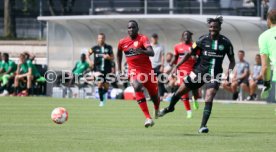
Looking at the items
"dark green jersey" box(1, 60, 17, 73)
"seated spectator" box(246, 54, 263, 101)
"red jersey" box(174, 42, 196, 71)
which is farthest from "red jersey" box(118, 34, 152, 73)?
Answer: "dark green jersey" box(1, 60, 17, 73)

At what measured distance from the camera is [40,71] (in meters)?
39.1

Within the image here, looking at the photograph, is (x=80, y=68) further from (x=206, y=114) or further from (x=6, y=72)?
(x=206, y=114)

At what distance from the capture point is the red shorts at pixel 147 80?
63.3 feet

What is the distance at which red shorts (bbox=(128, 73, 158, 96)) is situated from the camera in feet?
63.3

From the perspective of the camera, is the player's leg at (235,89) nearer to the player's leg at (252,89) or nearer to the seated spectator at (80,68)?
the player's leg at (252,89)

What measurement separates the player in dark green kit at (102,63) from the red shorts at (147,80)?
897cm

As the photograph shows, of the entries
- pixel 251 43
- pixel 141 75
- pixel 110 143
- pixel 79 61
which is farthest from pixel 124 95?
pixel 110 143

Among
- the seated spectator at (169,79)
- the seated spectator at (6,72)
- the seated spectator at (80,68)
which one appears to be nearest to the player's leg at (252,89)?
the seated spectator at (169,79)

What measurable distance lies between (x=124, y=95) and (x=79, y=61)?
9.25 ft

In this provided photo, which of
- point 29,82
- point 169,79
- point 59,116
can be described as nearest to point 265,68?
point 59,116

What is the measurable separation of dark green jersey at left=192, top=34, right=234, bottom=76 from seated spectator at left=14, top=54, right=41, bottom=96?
1928 centimetres

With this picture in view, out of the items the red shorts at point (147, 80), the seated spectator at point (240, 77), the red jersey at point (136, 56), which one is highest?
the red jersey at point (136, 56)

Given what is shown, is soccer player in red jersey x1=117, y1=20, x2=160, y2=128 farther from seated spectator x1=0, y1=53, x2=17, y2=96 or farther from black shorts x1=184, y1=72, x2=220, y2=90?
seated spectator x1=0, y1=53, x2=17, y2=96

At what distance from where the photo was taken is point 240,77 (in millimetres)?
33250
